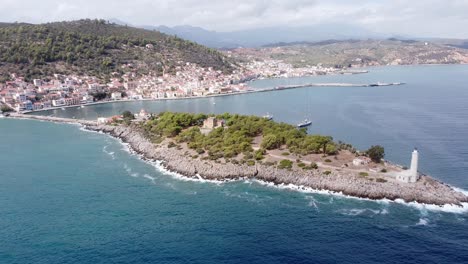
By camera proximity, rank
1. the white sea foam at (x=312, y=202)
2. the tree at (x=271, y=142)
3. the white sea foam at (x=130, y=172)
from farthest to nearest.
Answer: the tree at (x=271, y=142) < the white sea foam at (x=130, y=172) < the white sea foam at (x=312, y=202)

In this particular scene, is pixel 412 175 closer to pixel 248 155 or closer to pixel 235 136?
pixel 248 155

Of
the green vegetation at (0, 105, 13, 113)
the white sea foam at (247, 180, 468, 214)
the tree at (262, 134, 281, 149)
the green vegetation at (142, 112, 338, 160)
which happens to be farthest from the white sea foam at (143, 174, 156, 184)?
the green vegetation at (0, 105, 13, 113)

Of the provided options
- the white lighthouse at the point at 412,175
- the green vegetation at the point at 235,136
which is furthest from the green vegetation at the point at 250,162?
the white lighthouse at the point at 412,175

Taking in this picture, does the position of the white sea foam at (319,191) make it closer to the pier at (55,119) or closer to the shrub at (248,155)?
the shrub at (248,155)

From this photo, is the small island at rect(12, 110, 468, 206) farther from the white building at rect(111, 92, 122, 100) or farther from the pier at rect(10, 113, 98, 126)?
the white building at rect(111, 92, 122, 100)

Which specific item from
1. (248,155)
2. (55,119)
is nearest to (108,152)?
(248,155)
